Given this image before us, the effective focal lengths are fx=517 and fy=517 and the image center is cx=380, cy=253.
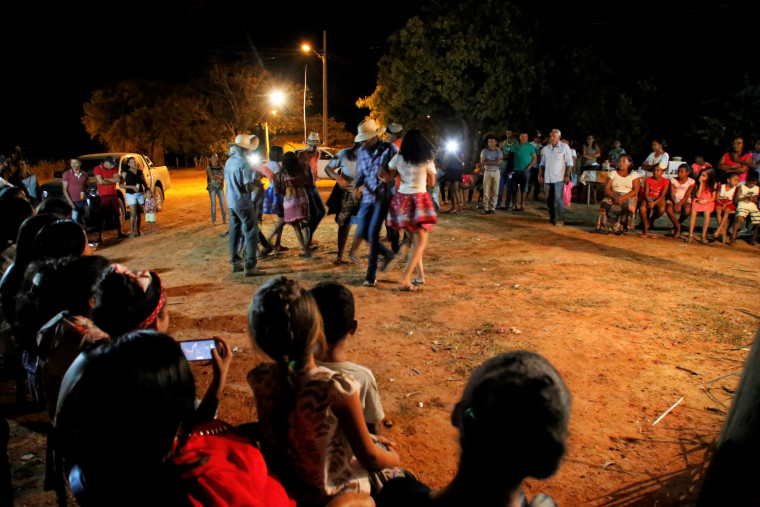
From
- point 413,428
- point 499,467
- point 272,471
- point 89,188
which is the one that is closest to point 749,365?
point 499,467

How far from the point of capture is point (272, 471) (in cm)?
218

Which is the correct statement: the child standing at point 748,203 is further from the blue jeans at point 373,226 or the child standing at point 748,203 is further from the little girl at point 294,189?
the little girl at point 294,189

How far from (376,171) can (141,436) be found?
A: 560 centimetres

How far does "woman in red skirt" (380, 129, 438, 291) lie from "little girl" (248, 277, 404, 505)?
173 inches

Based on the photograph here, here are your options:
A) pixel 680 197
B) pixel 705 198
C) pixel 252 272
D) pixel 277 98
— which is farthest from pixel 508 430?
pixel 277 98

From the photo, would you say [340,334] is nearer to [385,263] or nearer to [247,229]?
[385,263]

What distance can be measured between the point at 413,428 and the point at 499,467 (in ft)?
7.89

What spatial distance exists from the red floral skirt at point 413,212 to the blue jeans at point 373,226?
37 centimetres

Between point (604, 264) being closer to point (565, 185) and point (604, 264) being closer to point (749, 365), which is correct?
point (565, 185)

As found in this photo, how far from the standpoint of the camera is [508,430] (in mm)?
1381

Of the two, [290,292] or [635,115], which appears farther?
[635,115]

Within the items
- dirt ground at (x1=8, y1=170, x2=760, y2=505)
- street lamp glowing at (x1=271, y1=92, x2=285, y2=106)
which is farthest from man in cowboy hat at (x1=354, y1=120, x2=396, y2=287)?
street lamp glowing at (x1=271, y1=92, x2=285, y2=106)

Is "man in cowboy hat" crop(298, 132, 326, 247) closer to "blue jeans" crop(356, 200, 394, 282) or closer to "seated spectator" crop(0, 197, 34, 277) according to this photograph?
"blue jeans" crop(356, 200, 394, 282)

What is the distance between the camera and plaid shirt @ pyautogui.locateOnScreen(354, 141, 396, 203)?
6.84 m
